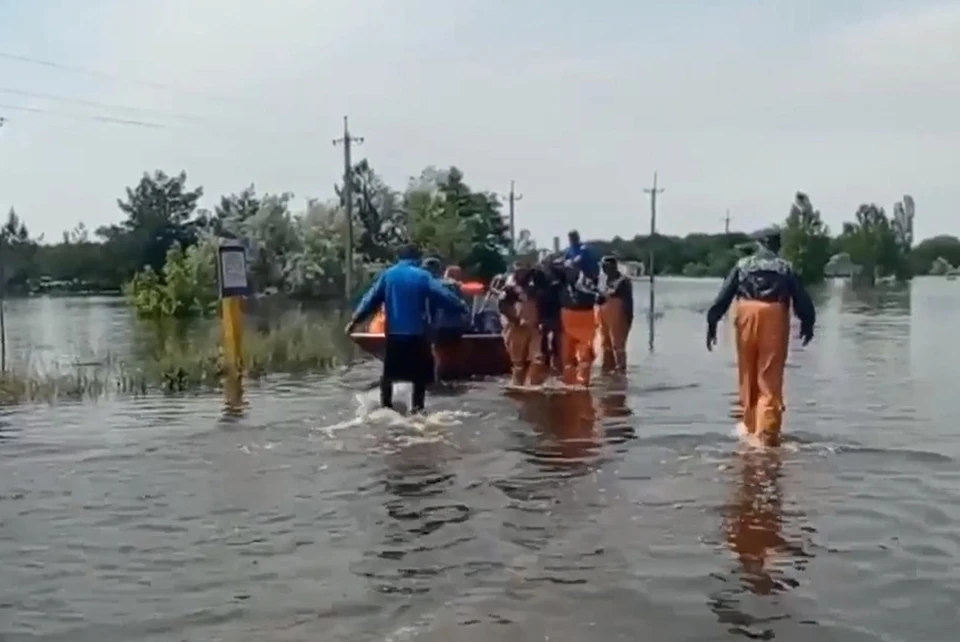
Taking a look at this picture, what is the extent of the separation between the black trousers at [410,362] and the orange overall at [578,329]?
4.83m

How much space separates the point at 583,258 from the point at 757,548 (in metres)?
11.0

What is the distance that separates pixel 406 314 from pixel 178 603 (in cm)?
614

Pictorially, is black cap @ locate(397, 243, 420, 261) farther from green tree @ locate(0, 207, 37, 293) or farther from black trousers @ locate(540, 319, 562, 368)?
green tree @ locate(0, 207, 37, 293)

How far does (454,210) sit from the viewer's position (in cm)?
8125

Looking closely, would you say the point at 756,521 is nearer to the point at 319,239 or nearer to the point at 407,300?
the point at 407,300

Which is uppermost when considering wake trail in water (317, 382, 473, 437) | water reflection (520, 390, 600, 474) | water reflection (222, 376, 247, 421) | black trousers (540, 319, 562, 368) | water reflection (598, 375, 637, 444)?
black trousers (540, 319, 562, 368)

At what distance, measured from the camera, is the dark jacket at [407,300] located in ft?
42.2

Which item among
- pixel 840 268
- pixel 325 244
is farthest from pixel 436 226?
pixel 840 268

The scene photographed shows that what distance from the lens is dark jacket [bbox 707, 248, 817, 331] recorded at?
11.7 m

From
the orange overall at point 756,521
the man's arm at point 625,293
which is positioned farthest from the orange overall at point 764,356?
the man's arm at point 625,293

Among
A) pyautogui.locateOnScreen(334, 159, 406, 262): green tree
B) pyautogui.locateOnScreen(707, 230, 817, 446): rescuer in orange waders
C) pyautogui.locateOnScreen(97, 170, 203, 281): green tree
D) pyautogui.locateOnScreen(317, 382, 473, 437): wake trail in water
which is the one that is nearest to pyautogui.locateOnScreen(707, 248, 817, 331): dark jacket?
pyautogui.locateOnScreen(707, 230, 817, 446): rescuer in orange waders

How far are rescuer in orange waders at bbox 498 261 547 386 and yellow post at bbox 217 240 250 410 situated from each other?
11.9ft

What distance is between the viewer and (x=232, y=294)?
18.9m

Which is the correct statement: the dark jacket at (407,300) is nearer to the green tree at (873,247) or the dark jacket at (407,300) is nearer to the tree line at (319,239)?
the tree line at (319,239)
